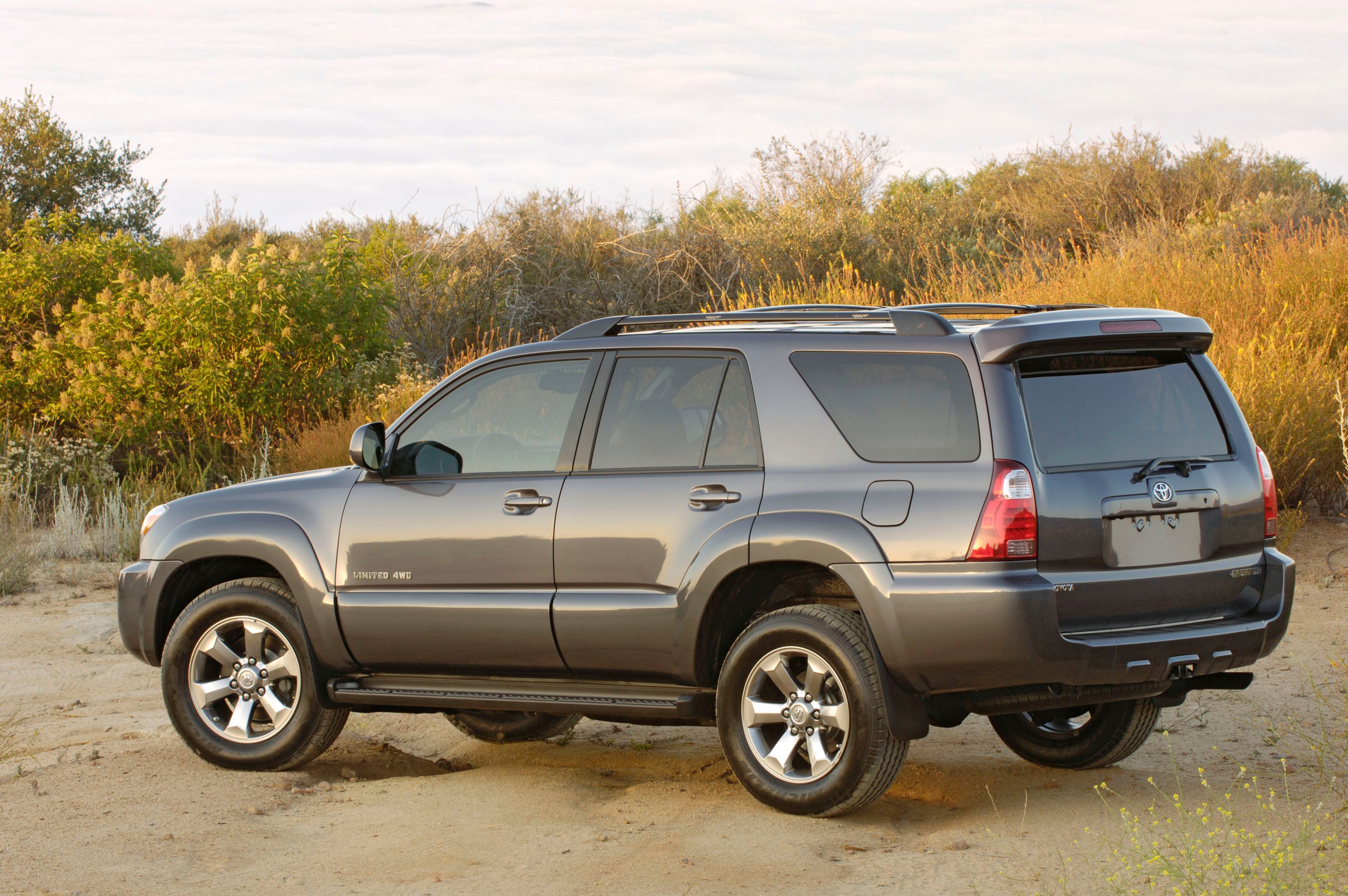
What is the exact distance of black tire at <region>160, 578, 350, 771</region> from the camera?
596 cm

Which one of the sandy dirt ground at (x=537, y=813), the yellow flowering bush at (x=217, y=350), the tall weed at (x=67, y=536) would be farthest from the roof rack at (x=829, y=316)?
the yellow flowering bush at (x=217, y=350)

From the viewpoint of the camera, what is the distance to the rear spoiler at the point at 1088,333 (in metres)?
4.66

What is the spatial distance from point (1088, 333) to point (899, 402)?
70cm

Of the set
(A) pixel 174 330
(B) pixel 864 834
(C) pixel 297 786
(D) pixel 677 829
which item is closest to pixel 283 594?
(C) pixel 297 786

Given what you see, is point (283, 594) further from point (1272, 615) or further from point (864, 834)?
point (1272, 615)

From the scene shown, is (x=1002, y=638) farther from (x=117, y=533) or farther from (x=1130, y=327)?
(x=117, y=533)

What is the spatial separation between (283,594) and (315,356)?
32.1 feet

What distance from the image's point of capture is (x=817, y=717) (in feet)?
16.2

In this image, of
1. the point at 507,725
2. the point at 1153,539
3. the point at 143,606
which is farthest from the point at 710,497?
the point at 143,606

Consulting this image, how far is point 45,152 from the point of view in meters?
26.8

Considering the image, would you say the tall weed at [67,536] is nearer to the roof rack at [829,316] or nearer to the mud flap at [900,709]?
the roof rack at [829,316]

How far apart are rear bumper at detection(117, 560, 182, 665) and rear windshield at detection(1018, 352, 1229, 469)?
3.93 metres

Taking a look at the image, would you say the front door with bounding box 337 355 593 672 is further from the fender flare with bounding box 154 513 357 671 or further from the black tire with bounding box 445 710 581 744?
the black tire with bounding box 445 710 581 744

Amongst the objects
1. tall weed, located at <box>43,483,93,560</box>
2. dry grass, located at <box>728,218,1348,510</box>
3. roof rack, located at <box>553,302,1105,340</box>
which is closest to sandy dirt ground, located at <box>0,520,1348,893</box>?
roof rack, located at <box>553,302,1105,340</box>
